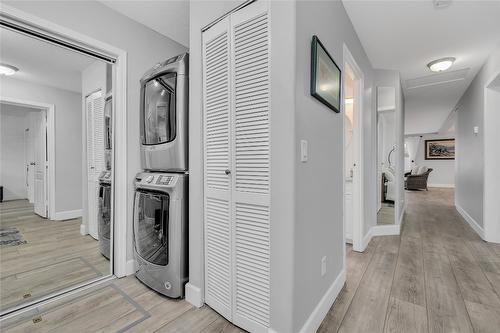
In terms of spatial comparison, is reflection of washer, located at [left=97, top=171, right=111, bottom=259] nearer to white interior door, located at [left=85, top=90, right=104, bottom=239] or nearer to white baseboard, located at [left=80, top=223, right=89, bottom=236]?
white interior door, located at [left=85, top=90, right=104, bottom=239]

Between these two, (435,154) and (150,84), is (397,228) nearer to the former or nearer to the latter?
(150,84)

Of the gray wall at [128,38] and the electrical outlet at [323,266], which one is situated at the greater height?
the gray wall at [128,38]

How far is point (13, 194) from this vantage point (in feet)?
16.7

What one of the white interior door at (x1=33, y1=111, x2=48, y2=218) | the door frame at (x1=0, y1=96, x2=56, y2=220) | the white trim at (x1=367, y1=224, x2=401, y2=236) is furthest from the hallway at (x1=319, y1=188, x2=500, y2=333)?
the white interior door at (x1=33, y1=111, x2=48, y2=218)

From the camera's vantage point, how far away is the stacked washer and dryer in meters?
1.76

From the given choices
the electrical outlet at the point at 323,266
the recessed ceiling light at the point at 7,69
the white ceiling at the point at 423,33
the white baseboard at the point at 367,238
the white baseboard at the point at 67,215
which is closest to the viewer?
the electrical outlet at the point at 323,266

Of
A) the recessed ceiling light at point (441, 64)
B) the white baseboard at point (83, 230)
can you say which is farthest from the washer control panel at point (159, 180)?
the recessed ceiling light at point (441, 64)

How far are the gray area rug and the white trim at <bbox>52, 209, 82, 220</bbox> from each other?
42 cm

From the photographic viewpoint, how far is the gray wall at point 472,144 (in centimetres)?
331

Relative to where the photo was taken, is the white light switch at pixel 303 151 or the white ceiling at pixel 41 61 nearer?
the white light switch at pixel 303 151

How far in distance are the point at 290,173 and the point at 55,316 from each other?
6.03ft

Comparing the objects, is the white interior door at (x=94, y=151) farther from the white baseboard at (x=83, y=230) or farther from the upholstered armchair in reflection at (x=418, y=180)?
the upholstered armchair in reflection at (x=418, y=180)

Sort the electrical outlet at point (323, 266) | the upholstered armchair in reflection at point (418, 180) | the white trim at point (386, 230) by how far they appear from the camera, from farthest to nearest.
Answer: the upholstered armchair in reflection at point (418, 180) → the white trim at point (386, 230) → the electrical outlet at point (323, 266)

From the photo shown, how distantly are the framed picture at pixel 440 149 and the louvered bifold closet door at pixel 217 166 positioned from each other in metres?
12.2
